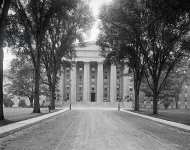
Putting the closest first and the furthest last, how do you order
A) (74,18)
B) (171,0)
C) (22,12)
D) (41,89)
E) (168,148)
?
(168,148) < (171,0) < (22,12) < (74,18) < (41,89)

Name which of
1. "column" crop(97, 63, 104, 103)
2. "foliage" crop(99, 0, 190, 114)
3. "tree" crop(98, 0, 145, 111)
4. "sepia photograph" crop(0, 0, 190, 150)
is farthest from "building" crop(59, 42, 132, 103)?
"foliage" crop(99, 0, 190, 114)

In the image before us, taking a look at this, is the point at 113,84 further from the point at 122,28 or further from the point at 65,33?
the point at 122,28

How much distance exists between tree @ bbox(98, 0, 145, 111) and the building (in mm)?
51216

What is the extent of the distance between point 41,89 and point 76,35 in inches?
1251

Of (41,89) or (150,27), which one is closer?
(150,27)

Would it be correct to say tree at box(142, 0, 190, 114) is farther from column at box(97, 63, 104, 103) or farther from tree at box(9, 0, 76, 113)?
column at box(97, 63, 104, 103)

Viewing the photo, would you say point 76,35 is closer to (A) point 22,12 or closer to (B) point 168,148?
(A) point 22,12

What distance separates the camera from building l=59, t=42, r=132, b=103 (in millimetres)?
86438

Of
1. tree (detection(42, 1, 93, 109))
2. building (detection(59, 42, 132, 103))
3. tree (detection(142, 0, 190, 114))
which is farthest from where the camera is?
building (detection(59, 42, 132, 103))

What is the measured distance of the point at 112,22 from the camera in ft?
90.7

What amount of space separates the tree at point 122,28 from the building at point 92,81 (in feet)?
168

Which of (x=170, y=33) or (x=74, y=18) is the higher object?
(x=74, y=18)

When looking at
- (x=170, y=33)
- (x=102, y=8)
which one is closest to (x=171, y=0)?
(x=170, y=33)

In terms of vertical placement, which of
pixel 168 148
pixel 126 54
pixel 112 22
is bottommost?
pixel 168 148
